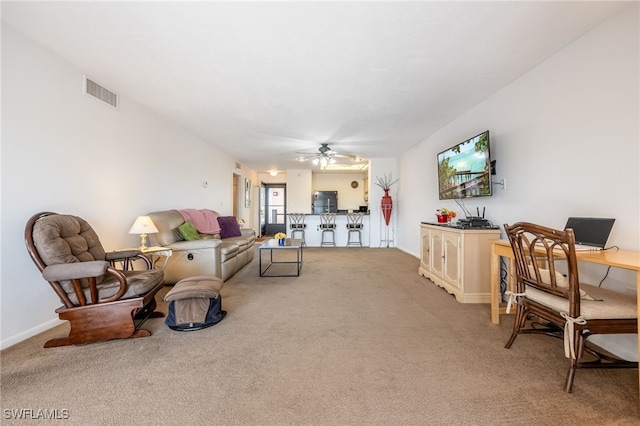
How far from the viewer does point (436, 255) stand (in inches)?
140

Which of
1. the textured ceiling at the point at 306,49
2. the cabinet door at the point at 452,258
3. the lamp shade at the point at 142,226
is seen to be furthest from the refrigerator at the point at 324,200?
the lamp shade at the point at 142,226

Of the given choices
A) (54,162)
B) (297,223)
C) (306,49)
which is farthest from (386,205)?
(54,162)

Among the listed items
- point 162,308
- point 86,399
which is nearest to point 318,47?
point 86,399

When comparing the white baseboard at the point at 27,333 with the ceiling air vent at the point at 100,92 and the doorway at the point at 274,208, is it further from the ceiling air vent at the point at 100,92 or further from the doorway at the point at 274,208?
the doorway at the point at 274,208

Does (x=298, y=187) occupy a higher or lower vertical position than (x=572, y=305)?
higher

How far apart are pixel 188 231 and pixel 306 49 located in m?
2.97

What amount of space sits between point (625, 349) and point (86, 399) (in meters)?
3.52

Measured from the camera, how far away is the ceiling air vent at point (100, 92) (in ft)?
8.74

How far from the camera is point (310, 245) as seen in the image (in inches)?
291

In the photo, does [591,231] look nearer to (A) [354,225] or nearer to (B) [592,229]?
(B) [592,229]

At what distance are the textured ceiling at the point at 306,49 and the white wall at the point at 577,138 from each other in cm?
20

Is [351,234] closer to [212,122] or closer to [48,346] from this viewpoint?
[212,122]

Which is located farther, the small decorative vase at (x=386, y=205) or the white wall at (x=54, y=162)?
the small decorative vase at (x=386, y=205)

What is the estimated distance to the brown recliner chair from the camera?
1866mm
